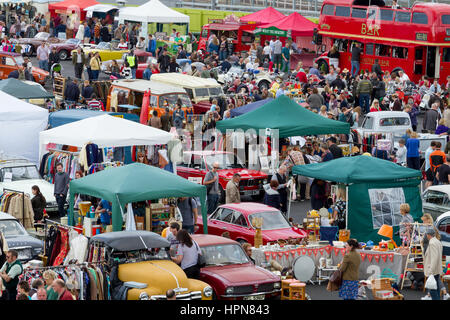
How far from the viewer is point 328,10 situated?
44.8 meters

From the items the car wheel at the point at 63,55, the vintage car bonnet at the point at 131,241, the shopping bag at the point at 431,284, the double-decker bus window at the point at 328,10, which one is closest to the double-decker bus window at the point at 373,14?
the double-decker bus window at the point at 328,10

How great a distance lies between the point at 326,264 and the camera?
17.5m

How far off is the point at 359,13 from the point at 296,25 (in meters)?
5.26

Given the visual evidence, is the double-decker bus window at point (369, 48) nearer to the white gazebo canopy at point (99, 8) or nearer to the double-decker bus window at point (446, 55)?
the double-decker bus window at point (446, 55)

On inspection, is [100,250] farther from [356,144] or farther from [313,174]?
[356,144]

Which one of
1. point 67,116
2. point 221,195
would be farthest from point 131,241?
point 67,116

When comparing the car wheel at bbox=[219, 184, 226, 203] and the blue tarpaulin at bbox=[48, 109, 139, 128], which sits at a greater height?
the blue tarpaulin at bbox=[48, 109, 139, 128]

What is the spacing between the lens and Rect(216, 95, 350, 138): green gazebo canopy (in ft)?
79.5

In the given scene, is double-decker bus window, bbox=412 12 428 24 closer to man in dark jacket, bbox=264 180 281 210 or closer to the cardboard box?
man in dark jacket, bbox=264 180 281 210

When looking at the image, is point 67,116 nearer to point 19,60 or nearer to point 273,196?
point 273,196

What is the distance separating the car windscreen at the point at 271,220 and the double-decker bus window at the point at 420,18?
2136 centimetres

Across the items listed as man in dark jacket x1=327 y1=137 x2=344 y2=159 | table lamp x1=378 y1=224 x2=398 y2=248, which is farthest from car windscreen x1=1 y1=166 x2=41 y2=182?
table lamp x1=378 y1=224 x2=398 y2=248

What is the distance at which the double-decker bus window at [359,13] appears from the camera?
42.0 metres

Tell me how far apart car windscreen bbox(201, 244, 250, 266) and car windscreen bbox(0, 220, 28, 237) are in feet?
12.9
